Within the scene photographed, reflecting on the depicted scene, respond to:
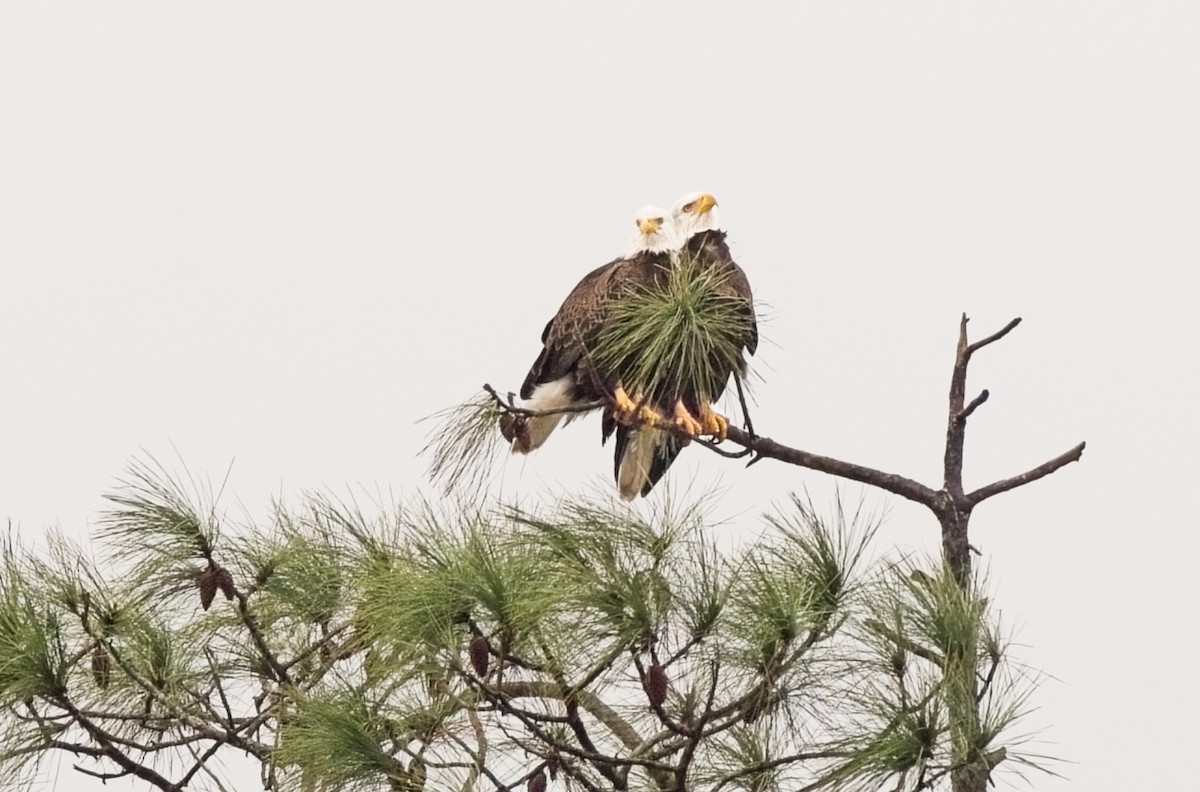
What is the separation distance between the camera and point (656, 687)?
2.68 m

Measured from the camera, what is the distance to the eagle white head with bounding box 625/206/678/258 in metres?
3.64

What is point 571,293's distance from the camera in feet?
12.3

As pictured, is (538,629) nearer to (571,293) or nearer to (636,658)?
(636,658)

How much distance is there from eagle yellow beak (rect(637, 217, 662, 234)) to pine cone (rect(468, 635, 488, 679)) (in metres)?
1.12

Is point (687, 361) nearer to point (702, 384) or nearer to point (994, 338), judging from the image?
point (702, 384)

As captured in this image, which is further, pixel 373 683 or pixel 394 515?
pixel 394 515

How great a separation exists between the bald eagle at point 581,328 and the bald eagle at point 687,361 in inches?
2.1

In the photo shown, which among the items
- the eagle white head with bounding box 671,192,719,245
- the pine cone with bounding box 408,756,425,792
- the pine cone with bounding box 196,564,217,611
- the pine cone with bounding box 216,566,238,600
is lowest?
the pine cone with bounding box 408,756,425,792

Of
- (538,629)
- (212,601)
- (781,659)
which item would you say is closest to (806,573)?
(781,659)

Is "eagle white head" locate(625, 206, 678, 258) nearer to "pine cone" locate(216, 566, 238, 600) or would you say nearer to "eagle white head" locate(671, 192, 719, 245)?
"eagle white head" locate(671, 192, 719, 245)

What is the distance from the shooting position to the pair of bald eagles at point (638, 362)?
3.16 meters

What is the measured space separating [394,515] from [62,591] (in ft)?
1.68

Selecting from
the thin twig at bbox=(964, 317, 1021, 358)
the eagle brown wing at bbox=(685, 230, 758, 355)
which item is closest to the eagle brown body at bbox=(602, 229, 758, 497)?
the eagle brown wing at bbox=(685, 230, 758, 355)

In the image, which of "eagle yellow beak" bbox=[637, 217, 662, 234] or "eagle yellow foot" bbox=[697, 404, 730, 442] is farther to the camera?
"eagle yellow beak" bbox=[637, 217, 662, 234]
